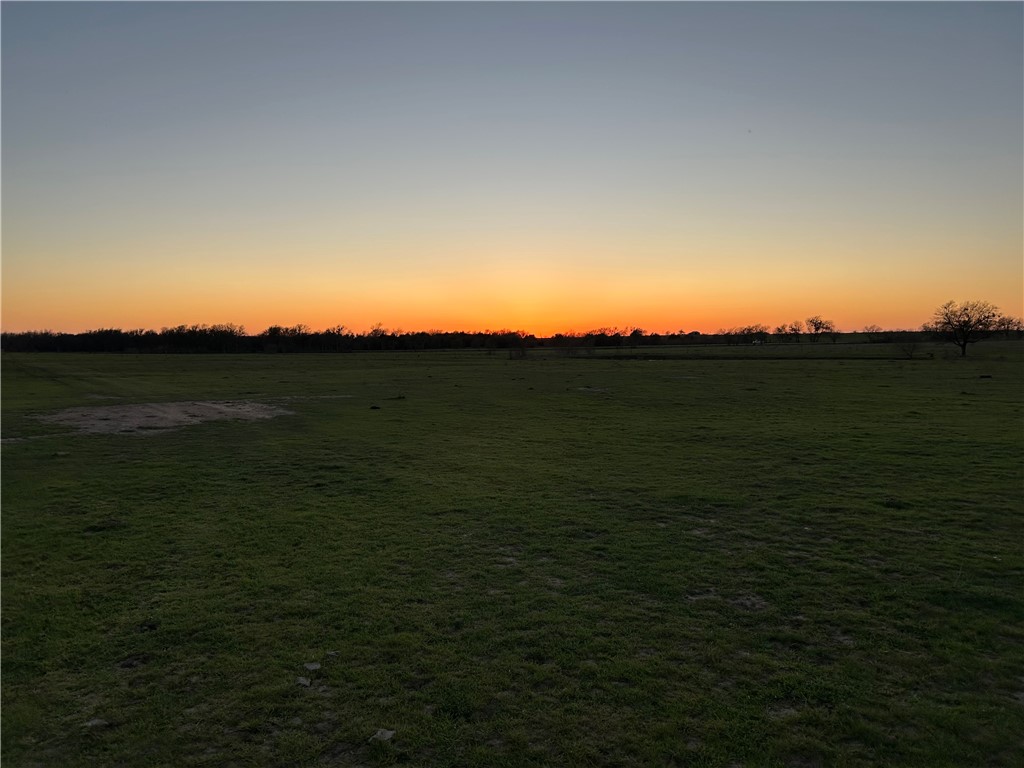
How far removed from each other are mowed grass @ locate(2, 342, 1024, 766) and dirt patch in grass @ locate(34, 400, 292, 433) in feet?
22.0

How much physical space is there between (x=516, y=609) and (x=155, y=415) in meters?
25.9

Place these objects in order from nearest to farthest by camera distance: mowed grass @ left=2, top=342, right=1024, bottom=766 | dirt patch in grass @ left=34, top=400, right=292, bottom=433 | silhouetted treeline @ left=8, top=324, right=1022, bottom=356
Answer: mowed grass @ left=2, top=342, right=1024, bottom=766
dirt patch in grass @ left=34, top=400, right=292, bottom=433
silhouetted treeline @ left=8, top=324, right=1022, bottom=356

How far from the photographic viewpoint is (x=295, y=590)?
8211 millimetres

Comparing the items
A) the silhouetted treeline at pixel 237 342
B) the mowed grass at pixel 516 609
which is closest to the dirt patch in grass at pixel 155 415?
the mowed grass at pixel 516 609

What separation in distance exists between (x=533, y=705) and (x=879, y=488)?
11.5 m

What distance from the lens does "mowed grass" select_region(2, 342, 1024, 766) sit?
17.1ft

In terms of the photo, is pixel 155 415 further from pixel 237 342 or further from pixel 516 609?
pixel 237 342

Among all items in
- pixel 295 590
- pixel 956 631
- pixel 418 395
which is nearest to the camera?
pixel 956 631

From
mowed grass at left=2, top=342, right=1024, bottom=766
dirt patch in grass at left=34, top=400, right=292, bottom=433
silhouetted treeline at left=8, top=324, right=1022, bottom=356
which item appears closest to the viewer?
mowed grass at left=2, top=342, right=1024, bottom=766

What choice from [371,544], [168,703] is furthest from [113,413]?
[168,703]

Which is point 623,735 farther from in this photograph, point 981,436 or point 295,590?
point 981,436

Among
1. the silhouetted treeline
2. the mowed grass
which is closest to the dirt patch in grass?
the mowed grass

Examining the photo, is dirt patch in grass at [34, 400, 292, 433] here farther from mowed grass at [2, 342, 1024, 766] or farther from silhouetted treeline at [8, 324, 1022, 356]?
silhouetted treeline at [8, 324, 1022, 356]

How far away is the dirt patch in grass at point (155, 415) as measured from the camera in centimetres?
2398
